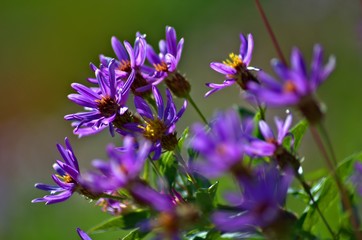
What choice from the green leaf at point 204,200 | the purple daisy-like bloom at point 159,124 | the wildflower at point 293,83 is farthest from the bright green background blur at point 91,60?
the wildflower at point 293,83

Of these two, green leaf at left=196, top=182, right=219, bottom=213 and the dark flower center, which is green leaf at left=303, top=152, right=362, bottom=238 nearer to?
green leaf at left=196, top=182, right=219, bottom=213

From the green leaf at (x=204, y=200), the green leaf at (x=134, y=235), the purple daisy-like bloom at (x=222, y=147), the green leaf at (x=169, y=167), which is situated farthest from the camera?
the green leaf at (x=169, y=167)

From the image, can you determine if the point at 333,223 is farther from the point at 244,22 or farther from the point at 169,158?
the point at 244,22

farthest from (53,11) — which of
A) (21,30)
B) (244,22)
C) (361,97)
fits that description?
(361,97)

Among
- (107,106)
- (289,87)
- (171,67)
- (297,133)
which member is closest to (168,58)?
(171,67)

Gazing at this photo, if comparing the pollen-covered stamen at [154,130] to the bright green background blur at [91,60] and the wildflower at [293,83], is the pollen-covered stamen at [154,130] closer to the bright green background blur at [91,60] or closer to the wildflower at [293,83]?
the wildflower at [293,83]

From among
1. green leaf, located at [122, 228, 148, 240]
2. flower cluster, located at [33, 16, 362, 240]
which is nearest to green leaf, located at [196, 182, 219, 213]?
flower cluster, located at [33, 16, 362, 240]
